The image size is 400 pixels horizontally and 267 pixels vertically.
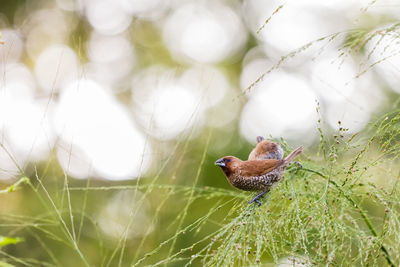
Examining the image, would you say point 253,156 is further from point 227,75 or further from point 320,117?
point 227,75

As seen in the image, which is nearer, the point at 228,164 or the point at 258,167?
the point at 258,167

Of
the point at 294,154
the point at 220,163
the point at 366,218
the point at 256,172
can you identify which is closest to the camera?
the point at 366,218

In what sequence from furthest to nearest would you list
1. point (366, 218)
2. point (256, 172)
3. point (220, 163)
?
point (220, 163)
point (256, 172)
point (366, 218)

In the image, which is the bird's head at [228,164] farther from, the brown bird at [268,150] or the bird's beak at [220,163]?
the brown bird at [268,150]

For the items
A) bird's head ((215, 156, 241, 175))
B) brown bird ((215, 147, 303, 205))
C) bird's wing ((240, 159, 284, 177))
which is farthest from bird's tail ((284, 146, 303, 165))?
bird's head ((215, 156, 241, 175))

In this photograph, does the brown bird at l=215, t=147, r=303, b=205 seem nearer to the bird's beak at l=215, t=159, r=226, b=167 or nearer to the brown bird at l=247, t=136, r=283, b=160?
the bird's beak at l=215, t=159, r=226, b=167

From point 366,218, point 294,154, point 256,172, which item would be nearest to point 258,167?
point 256,172

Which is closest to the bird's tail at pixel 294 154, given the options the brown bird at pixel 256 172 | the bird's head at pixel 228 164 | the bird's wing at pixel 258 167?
the brown bird at pixel 256 172

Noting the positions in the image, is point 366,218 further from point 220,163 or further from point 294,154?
point 220,163
